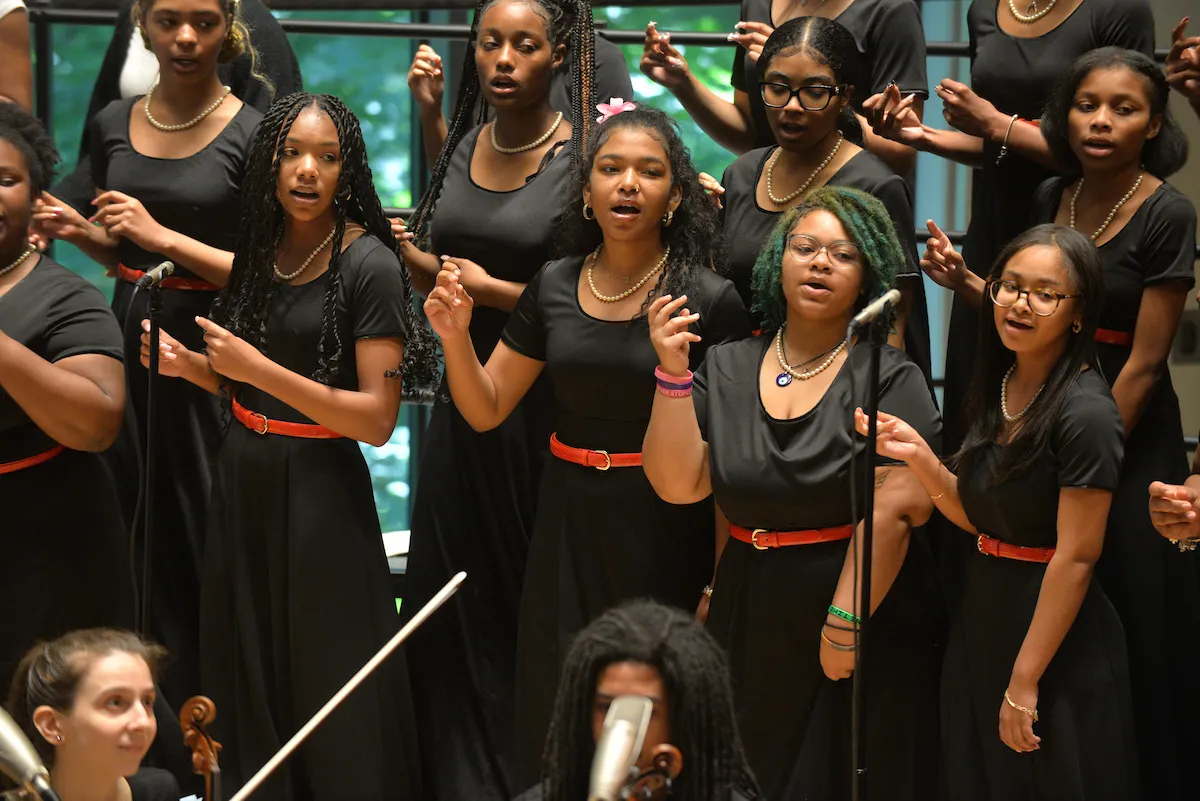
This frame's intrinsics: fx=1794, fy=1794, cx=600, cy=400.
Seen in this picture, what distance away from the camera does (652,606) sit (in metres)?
2.37

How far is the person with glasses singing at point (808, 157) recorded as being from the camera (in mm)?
3344

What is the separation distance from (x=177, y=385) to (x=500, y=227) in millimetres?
754

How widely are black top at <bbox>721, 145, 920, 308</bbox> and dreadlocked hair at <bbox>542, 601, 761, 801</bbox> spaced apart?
115cm

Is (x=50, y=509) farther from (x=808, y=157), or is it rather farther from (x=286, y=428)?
(x=808, y=157)

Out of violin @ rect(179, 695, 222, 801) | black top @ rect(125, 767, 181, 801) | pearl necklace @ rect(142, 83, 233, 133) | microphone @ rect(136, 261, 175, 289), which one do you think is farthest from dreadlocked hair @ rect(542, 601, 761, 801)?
pearl necklace @ rect(142, 83, 233, 133)

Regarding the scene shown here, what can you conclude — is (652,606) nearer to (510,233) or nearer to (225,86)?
(510,233)

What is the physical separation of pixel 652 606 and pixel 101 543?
146 cm

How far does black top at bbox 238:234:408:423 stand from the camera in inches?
130

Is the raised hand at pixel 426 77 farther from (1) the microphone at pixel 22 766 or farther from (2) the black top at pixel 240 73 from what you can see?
(1) the microphone at pixel 22 766

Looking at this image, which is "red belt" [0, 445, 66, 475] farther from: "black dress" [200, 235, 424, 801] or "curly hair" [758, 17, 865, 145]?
"curly hair" [758, 17, 865, 145]

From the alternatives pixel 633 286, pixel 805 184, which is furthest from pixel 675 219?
pixel 805 184

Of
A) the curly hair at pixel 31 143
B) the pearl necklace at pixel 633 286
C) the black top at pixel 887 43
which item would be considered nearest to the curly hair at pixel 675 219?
the pearl necklace at pixel 633 286

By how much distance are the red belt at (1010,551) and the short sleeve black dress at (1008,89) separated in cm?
45

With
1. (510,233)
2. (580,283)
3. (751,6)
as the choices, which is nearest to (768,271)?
(580,283)
